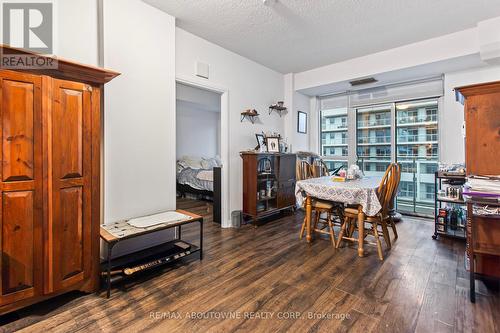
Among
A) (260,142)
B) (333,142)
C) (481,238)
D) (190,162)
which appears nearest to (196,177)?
(190,162)

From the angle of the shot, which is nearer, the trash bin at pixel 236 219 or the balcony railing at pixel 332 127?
the trash bin at pixel 236 219

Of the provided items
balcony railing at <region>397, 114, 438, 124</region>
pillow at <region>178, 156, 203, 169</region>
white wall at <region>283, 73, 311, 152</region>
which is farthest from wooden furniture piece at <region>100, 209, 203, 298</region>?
balcony railing at <region>397, 114, 438, 124</region>

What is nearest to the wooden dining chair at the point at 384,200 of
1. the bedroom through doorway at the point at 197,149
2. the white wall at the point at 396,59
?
the white wall at the point at 396,59

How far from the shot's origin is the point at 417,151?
434cm

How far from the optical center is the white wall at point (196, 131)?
650 centimetres

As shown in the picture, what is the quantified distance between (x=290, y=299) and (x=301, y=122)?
388 cm

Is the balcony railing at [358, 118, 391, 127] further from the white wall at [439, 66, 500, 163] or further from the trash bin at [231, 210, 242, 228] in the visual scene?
the trash bin at [231, 210, 242, 228]

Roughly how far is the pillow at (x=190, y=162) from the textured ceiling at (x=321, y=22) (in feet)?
9.98

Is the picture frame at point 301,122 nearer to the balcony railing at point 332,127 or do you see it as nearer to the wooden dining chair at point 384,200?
the balcony railing at point 332,127

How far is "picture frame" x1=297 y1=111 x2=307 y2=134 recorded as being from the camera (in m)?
4.98

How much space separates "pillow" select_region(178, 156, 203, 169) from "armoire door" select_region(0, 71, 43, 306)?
4238mm

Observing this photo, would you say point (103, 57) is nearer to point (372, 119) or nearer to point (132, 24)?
point (132, 24)

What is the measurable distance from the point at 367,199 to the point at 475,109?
46.2 inches

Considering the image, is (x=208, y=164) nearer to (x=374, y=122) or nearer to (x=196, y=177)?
(x=196, y=177)
